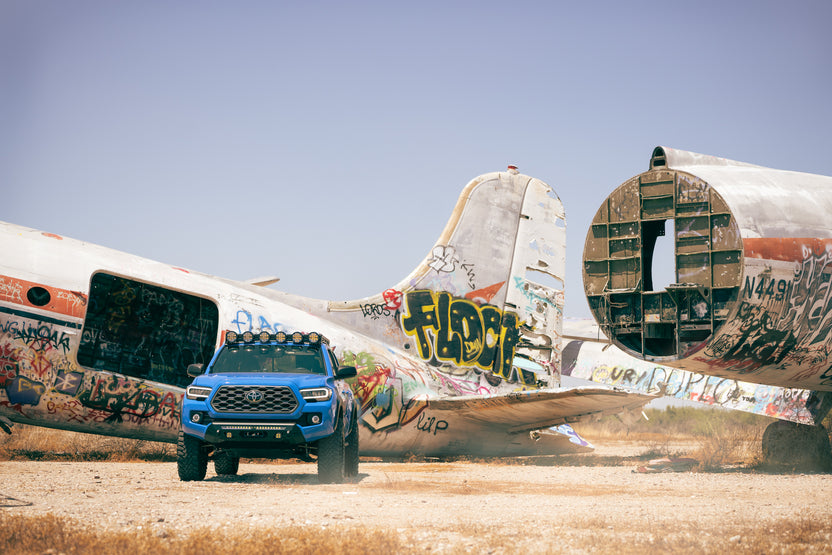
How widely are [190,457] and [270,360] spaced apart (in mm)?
1857

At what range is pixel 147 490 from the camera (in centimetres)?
901

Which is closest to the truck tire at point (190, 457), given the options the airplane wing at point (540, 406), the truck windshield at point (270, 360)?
the truck windshield at point (270, 360)

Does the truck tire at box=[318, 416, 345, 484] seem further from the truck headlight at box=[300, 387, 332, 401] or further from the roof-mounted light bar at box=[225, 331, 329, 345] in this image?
the roof-mounted light bar at box=[225, 331, 329, 345]

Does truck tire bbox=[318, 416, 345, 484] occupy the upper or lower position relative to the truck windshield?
lower

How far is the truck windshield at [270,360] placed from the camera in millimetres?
11117

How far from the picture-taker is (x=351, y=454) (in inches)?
451

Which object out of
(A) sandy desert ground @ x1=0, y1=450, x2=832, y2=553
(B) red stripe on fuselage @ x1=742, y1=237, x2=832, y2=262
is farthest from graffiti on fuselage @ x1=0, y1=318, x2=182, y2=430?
(B) red stripe on fuselage @ x1=742, y1=237, x2=832, y2=262

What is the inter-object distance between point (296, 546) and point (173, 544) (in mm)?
858

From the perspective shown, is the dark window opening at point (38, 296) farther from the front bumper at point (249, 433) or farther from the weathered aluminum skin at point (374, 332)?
the front bumper at point (249, 433)

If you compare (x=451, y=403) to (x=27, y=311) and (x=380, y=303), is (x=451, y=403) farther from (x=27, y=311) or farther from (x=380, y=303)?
(x=27, y=311)

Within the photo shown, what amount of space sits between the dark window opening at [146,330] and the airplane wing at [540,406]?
4.61 metres

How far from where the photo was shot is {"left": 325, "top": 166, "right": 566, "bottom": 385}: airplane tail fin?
1662 cm

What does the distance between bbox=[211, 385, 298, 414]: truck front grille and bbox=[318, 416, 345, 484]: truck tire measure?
2.22 feet

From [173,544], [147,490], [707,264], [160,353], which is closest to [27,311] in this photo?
[160,353]
